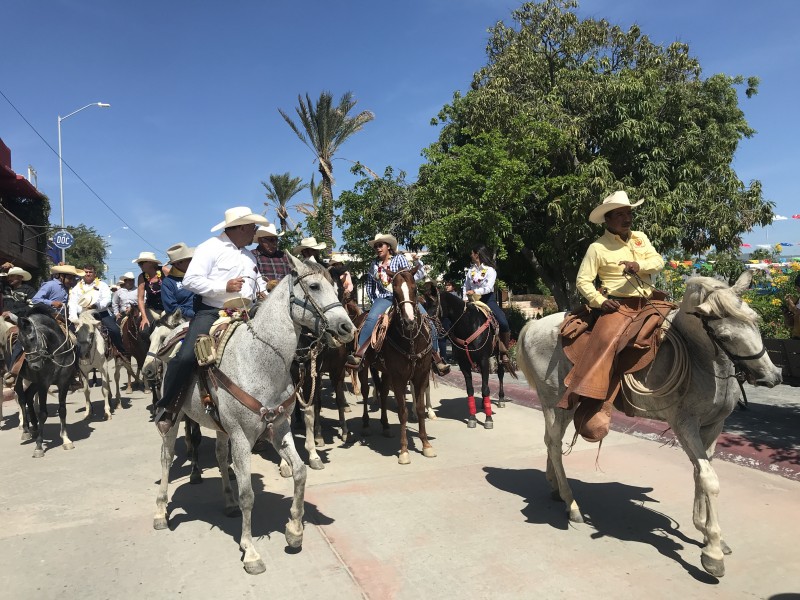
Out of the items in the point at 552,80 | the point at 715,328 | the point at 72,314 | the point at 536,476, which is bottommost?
the point at 536,476

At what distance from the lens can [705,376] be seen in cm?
408

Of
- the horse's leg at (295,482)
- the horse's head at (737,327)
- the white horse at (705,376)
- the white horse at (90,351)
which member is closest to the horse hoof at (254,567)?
the horse's leg at (295,482)

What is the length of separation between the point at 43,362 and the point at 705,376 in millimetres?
8268

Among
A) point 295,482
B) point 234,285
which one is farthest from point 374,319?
point 295,482

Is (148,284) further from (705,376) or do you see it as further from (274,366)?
(705,376)

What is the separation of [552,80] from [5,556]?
835 inches

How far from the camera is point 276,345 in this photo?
435 centimetres

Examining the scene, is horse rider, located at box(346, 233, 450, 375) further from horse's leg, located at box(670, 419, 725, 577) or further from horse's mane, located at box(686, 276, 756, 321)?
horse's mane, located at box(686, 276, 756, 321)

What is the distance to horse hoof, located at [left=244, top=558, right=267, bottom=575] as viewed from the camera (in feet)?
13.4

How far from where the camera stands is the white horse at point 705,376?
3.70 m

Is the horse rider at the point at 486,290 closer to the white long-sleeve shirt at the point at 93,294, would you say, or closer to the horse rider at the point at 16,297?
the horse rider at the point at 16,297

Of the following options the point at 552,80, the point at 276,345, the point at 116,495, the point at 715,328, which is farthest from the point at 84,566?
the point at 552,80

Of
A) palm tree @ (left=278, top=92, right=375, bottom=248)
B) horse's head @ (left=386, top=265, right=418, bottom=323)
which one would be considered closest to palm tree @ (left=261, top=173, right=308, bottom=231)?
palm tree @ (left=278, top=92, right=375, bottom=248)

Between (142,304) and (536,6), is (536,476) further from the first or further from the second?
(536,6)
